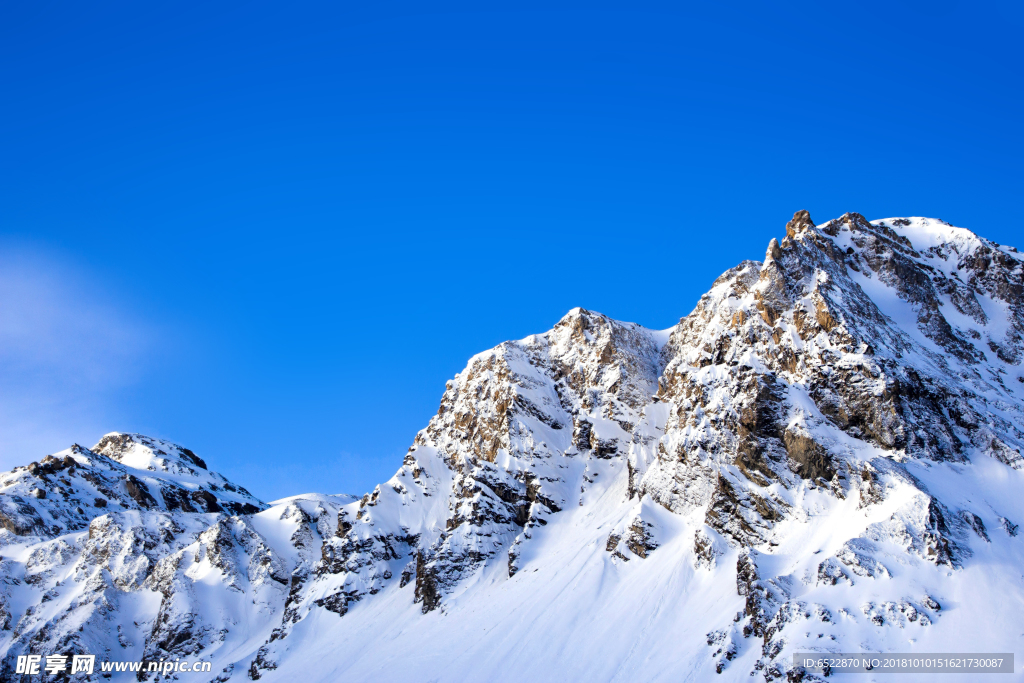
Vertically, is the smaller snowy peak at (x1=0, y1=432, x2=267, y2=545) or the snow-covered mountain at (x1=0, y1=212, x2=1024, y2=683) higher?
the smaller snowy peak at (x1=0, y1=432, x2=267, y2=545)

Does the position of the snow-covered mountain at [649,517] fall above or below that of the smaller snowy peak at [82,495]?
below

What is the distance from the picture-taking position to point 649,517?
107m

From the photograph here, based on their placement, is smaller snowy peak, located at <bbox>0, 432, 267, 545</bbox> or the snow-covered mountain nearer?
the snow-covered mountain

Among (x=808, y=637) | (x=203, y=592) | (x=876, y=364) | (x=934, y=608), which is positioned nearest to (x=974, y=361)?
(x=876, y=364)

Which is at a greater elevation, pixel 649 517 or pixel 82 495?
pixel 82 495

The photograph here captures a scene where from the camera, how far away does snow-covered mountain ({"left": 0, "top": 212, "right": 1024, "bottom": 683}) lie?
7756 cm

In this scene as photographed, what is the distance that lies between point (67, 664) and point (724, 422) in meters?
107

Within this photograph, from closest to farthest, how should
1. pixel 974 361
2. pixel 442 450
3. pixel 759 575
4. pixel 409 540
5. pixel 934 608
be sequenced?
pixel 934 608 < pixel 759 575 < pixel 974 361 < pixel 409 540 < pixel 442 450

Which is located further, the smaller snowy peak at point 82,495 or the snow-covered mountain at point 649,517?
the smaller snowy peak at point 82,495

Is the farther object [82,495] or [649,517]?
[82,495]

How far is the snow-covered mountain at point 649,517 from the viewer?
254 ft

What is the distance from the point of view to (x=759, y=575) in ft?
267

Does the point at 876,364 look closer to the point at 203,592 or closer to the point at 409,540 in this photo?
the point at 409,540

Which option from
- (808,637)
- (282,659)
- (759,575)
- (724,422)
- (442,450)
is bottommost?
(808,637)
